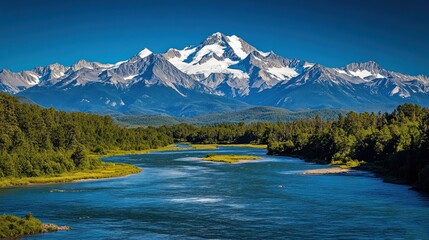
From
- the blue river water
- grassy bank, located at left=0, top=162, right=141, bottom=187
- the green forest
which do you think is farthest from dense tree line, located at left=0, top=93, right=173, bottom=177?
the blue river water

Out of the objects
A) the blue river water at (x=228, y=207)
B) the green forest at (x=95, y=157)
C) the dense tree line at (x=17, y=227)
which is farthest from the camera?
the green forest at (x=95, y=157)

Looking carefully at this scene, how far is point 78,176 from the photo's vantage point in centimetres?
12688

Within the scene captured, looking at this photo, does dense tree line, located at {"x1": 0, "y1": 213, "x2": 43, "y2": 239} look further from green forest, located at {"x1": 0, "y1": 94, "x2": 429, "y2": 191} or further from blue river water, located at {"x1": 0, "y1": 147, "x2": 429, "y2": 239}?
green forest, located at {"x1": 0, "y1": 94, "x2": 429, "y2": 191}

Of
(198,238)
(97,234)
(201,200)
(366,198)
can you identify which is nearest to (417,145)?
(366,198)

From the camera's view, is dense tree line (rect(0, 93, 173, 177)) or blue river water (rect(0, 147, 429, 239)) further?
dense tree line (rect(0, 93, 173, 177))

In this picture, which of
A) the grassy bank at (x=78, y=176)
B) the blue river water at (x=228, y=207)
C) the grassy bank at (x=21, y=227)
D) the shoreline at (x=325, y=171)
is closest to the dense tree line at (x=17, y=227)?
the grassy bank at (x=21, y=227)

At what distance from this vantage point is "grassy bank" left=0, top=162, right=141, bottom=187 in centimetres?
11442

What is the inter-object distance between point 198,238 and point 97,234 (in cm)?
1233

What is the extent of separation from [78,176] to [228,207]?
53.3 m

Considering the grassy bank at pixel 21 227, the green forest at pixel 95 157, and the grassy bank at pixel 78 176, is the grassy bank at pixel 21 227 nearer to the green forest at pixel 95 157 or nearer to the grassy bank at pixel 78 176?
the grassy bank at pixel 78 176

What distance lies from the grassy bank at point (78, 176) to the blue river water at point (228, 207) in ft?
18.1

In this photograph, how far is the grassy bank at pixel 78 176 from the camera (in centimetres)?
11442

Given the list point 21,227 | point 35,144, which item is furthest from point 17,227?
point 35,144

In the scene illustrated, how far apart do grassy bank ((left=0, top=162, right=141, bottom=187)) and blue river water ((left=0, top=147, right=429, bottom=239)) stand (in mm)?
5520
